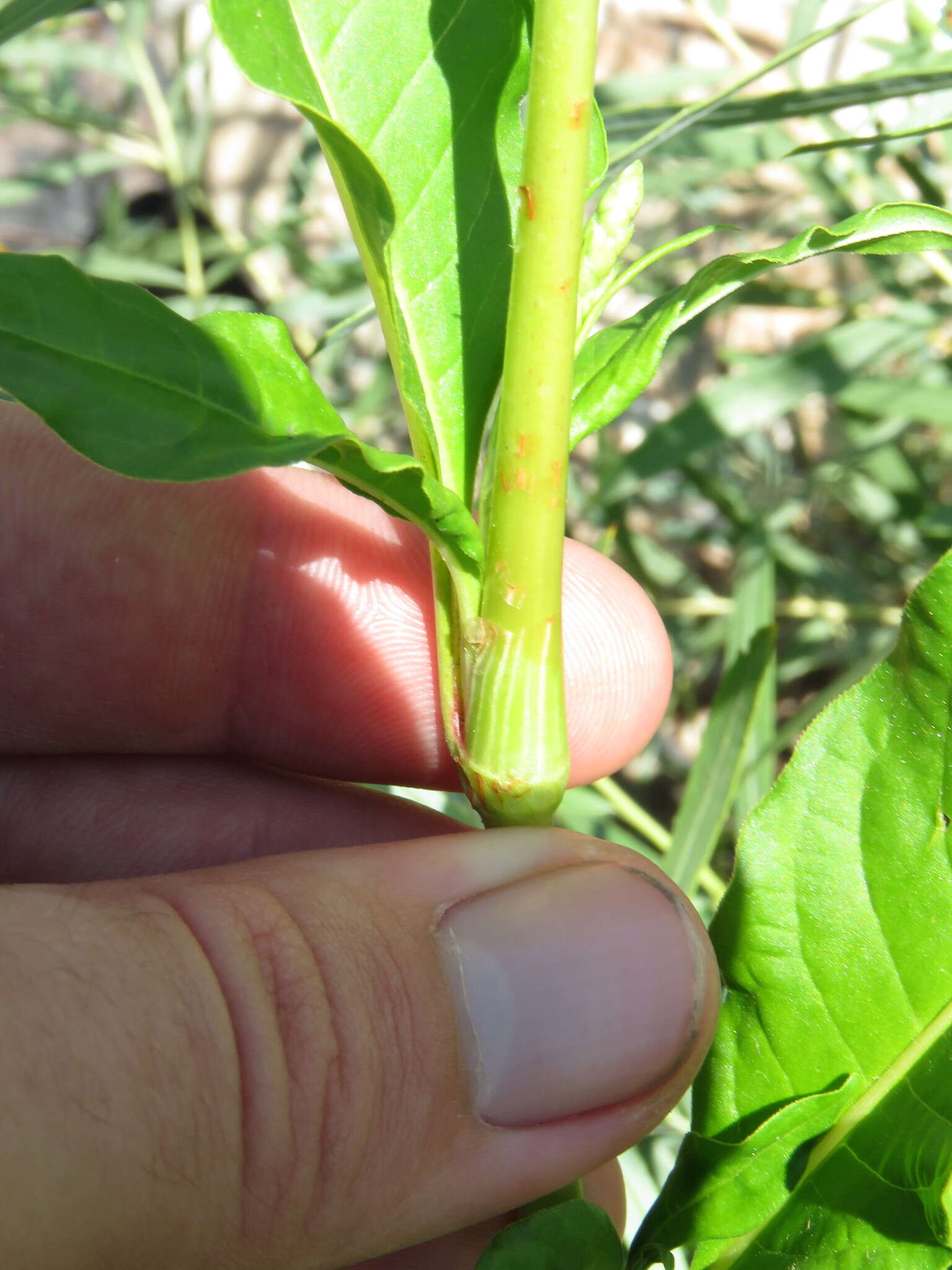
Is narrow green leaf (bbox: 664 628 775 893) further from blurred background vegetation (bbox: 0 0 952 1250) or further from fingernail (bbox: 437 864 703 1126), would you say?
fingernail (bbox: 437 864 703 1126)

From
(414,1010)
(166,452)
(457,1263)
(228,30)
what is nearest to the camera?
(166,452)

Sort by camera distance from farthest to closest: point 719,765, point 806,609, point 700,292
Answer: point 806,609, point 719,765, point 700,292

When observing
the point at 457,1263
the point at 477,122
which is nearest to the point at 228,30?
the point at 477,122

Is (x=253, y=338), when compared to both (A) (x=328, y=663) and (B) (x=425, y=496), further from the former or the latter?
(A) (x=328, y=663)

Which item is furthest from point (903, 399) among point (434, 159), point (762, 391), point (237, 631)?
point (434, 159)

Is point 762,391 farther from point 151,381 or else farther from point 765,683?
point 151,381

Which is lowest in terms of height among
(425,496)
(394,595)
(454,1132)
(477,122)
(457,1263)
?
(457,1263)
